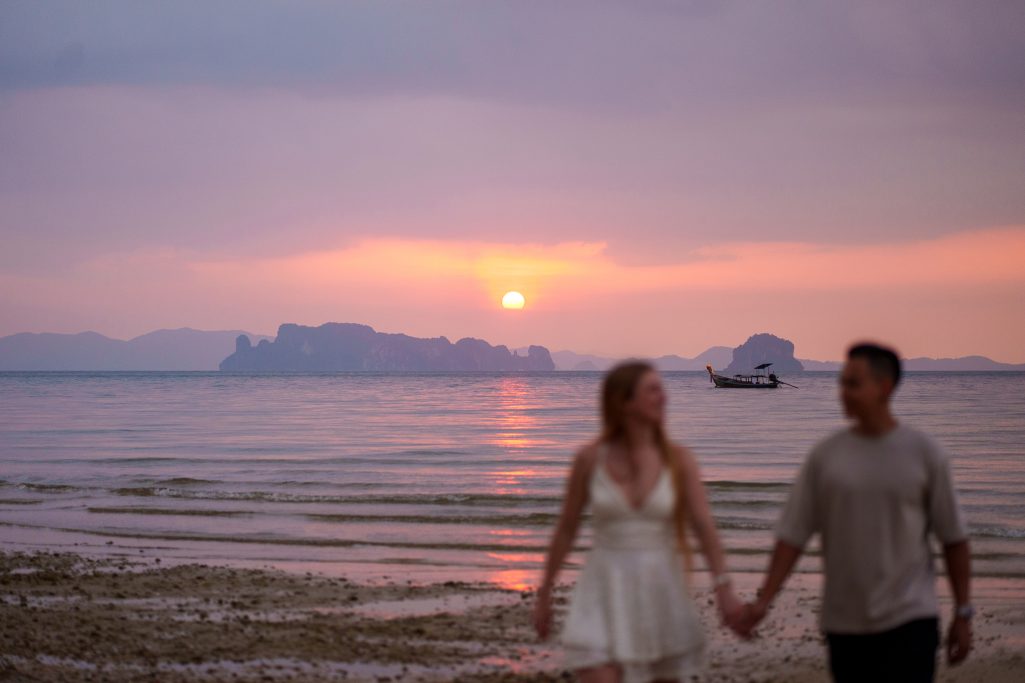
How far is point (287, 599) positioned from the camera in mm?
10617

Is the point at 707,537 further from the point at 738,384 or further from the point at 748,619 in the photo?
the point at 738,384

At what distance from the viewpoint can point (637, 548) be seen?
453 centimetres

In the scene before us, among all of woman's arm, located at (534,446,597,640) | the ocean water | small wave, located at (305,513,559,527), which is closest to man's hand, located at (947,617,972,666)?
woman's arm, located at (534,446,597,640)

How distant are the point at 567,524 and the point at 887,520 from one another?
4.15 feet

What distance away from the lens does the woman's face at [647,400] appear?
14.9ft

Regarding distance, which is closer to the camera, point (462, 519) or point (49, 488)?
point (462, 519)

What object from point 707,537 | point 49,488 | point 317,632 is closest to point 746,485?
point 49,488

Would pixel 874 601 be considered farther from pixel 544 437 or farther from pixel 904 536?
pixel 544 437

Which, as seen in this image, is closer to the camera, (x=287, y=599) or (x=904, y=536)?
(x=904, y=536)

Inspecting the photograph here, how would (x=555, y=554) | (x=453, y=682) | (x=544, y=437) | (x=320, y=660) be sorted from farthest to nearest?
(x=544, y=437), (x=320, y=660), (x=453, y=682), (x=555, y=554)

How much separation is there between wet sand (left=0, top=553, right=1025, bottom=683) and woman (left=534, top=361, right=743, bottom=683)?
347 centimetres

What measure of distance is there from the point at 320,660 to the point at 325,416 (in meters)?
44.5

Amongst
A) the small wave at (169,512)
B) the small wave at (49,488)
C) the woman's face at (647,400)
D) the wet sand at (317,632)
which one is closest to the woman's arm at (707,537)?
the woman's face at (647,400)

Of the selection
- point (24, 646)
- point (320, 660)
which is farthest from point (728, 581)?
point (24, 646)
